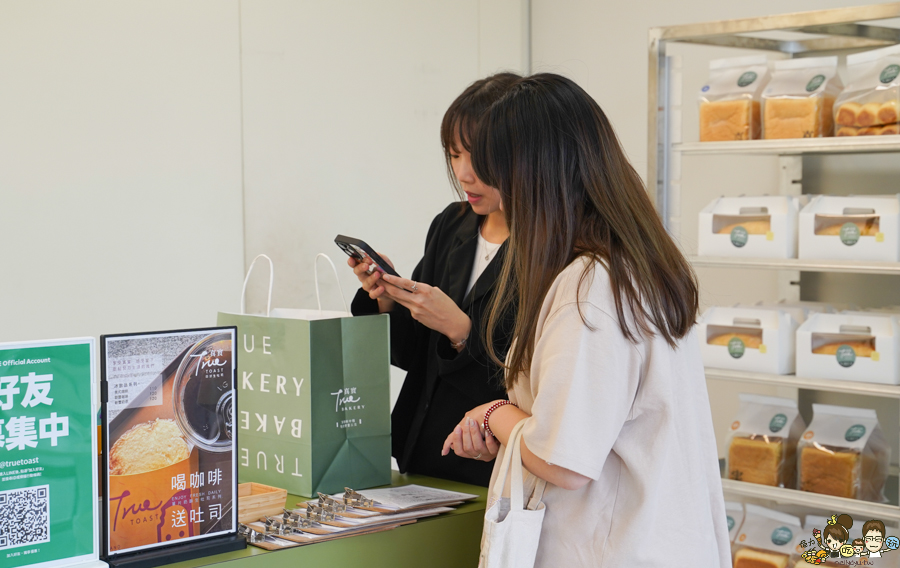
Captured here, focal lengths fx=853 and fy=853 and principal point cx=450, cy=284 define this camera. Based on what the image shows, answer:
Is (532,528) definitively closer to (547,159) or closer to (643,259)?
(643,259)

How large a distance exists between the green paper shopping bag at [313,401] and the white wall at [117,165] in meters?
1.68

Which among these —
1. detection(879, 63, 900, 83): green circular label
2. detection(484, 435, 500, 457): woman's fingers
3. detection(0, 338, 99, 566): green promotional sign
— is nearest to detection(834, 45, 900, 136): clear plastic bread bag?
detection(879, 63, 900, 83): green circular label

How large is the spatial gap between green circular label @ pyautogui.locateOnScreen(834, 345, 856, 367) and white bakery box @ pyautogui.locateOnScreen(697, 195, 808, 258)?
0.35m

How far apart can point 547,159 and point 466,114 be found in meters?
0.60

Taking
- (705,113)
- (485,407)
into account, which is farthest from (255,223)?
(485,407)

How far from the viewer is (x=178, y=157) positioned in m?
3.35

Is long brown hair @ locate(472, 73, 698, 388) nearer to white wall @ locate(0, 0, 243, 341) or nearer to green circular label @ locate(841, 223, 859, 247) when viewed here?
green circular label @ locate(841, 223, 859, 247)

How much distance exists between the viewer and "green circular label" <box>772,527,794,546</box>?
2.90m

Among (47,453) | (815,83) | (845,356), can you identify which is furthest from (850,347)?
(47,453)

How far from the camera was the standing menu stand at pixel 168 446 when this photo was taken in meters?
1.18

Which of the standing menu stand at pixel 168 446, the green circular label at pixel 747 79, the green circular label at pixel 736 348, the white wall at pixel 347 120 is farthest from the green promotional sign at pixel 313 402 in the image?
the white wall at pixel 347 120

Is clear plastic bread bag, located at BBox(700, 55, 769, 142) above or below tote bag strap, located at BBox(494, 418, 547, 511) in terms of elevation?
above

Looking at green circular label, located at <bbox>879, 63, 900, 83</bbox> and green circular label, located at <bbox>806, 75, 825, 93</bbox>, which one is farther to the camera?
green circular label, located at <bbox>806, 75, 825, 93</bbox>

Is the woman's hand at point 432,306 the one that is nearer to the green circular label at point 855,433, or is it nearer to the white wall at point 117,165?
the green circular label at point 855,433
